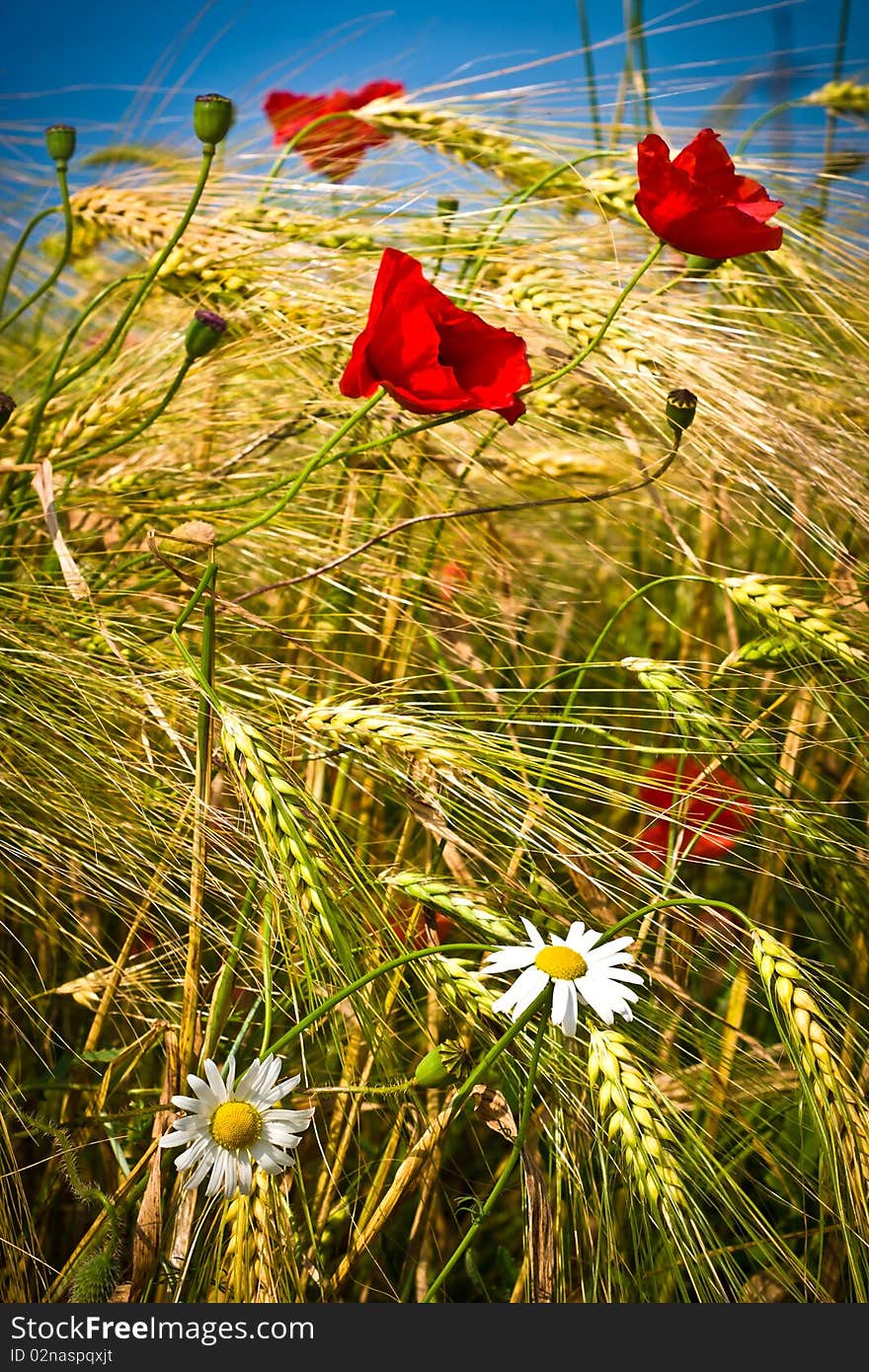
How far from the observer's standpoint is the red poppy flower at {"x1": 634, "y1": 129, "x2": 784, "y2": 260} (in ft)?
1.77

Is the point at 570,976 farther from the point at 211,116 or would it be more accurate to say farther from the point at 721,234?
the point at 211,116

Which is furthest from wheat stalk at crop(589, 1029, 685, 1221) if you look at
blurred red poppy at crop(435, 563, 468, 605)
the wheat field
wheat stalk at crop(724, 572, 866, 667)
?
blurred red poppy at crop(435, 563, 468, 605)

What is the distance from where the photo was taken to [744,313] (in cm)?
83

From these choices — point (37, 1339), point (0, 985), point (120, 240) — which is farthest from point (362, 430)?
point (37, 1339)

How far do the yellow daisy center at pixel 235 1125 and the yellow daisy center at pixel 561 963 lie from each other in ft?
0.42

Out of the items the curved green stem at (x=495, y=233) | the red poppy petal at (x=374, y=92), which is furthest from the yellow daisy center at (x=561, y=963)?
the red poppy petal at (x=374, y=92)

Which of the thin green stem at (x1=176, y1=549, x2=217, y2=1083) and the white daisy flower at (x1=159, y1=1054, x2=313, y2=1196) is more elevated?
the thin green stem at (x1=176, y1=549, x2=217, y2=1083)

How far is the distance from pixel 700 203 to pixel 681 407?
0.31 feet

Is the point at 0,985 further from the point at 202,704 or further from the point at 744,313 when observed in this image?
the point at 744,313

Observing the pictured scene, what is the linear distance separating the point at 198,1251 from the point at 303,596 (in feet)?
1.38

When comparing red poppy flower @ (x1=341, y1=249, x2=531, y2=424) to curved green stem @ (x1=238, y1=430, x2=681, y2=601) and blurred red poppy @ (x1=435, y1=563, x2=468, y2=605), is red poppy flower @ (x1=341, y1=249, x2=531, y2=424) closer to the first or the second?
curved green stem @ (x1=238, y1=430, x2=681, y2=601)

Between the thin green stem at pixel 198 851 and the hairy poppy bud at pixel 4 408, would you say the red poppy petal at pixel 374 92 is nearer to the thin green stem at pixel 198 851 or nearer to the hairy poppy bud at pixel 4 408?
the hairy poppy bud at pixel 4 408

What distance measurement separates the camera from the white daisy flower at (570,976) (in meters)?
0.43

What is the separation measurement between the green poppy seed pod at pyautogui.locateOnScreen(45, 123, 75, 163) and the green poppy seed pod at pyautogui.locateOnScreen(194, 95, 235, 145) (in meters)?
0.13
